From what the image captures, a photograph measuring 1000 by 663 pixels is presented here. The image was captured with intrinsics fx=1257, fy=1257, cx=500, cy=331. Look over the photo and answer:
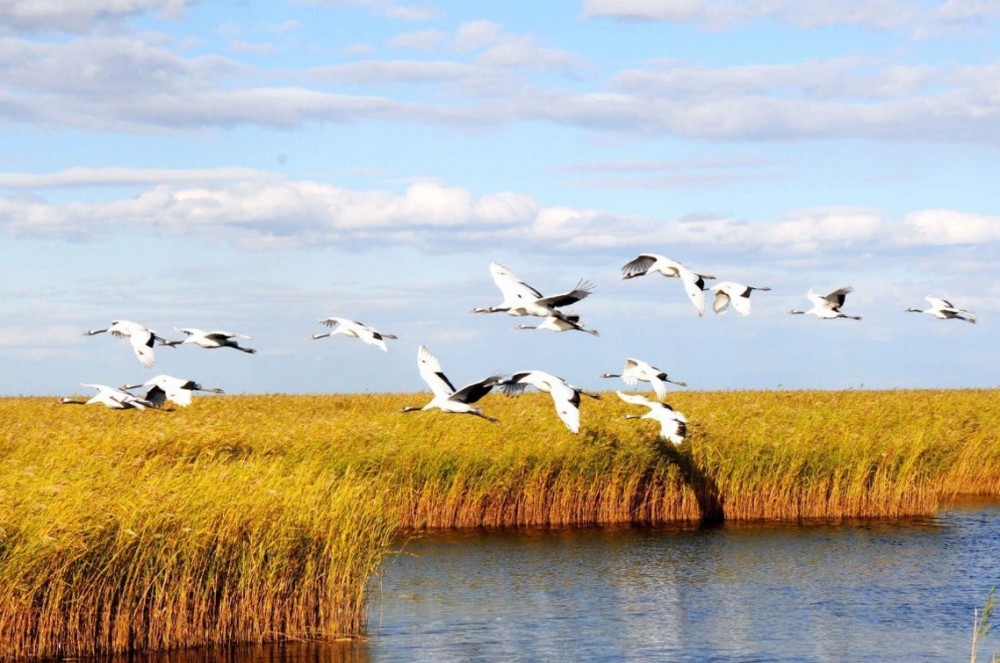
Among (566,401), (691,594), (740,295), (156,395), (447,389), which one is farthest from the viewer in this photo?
(156,395)

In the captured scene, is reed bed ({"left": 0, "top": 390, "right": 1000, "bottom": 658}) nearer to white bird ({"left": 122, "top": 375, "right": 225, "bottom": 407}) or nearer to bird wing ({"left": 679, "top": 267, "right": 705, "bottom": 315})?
white bird ({"left": 122, "top": 375, "right": 225, "bottom": 407})

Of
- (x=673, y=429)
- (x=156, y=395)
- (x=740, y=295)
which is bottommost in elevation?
(x=673, y=429)

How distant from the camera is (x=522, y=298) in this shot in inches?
680

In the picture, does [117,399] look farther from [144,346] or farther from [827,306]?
[827,306]

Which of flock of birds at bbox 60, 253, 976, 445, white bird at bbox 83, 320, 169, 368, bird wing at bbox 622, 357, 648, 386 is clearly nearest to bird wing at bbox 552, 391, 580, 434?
flock of birds at bbox 60, 253, 976, 445

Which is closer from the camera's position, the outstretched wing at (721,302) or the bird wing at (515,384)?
the bird wing at (515,384)

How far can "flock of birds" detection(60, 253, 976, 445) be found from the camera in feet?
51.8

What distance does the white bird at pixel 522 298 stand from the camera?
16.1 metres

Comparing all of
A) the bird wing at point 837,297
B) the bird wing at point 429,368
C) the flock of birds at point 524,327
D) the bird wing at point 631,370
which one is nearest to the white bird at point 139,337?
the flock of birds at point 524,327

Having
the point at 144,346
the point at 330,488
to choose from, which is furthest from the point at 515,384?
the point at 144,346

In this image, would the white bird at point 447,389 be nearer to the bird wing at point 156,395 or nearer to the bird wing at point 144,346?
the bird wing at point 144,346

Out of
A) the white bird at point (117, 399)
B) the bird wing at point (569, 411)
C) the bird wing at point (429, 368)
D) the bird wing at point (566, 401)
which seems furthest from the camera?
the white bird at point (117, 399)

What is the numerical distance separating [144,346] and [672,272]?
8171mm

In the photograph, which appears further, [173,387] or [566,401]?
[173,387]
